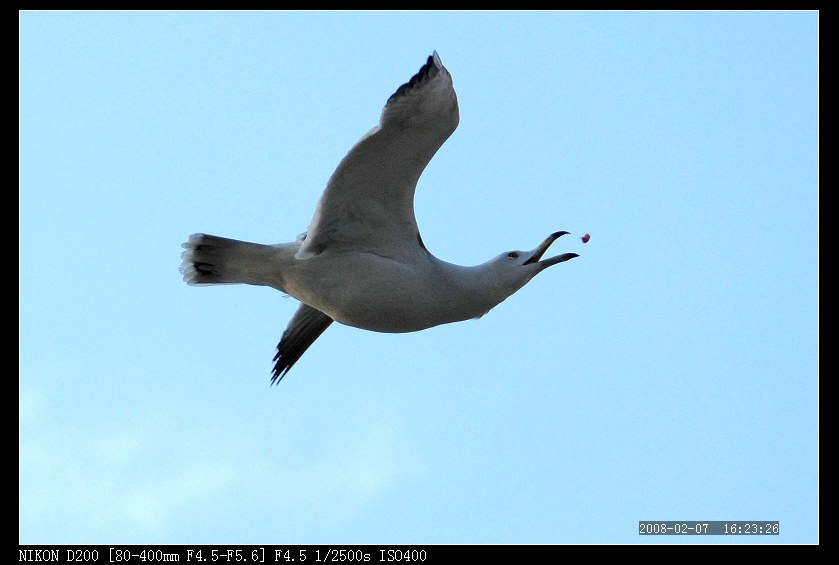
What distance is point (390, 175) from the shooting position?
11141 mm

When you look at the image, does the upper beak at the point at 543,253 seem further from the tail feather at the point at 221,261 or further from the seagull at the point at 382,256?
the tail feather at the point at 221,261

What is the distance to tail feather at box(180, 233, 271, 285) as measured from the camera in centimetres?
1157

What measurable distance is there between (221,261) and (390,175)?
73.6 inches

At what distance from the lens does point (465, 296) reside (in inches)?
450

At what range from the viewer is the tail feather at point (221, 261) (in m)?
11.6

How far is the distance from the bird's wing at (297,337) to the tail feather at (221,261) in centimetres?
148

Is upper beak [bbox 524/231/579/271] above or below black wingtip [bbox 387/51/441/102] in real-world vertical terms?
below

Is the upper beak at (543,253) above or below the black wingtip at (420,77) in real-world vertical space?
below

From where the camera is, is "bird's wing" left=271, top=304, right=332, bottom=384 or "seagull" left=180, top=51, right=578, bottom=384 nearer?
"seagull" left=180, top=51, right=578, bottom=384

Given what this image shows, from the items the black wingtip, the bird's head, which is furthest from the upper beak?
the black wingtip

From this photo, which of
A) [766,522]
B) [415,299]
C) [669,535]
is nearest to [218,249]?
[415,299]

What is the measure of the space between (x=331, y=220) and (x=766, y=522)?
5.42 metres

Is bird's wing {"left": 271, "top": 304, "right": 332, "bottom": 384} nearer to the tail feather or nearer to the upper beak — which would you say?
the tail feather

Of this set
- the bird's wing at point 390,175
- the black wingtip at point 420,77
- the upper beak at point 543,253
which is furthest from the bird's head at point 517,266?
the black wingtip at point 420,77
